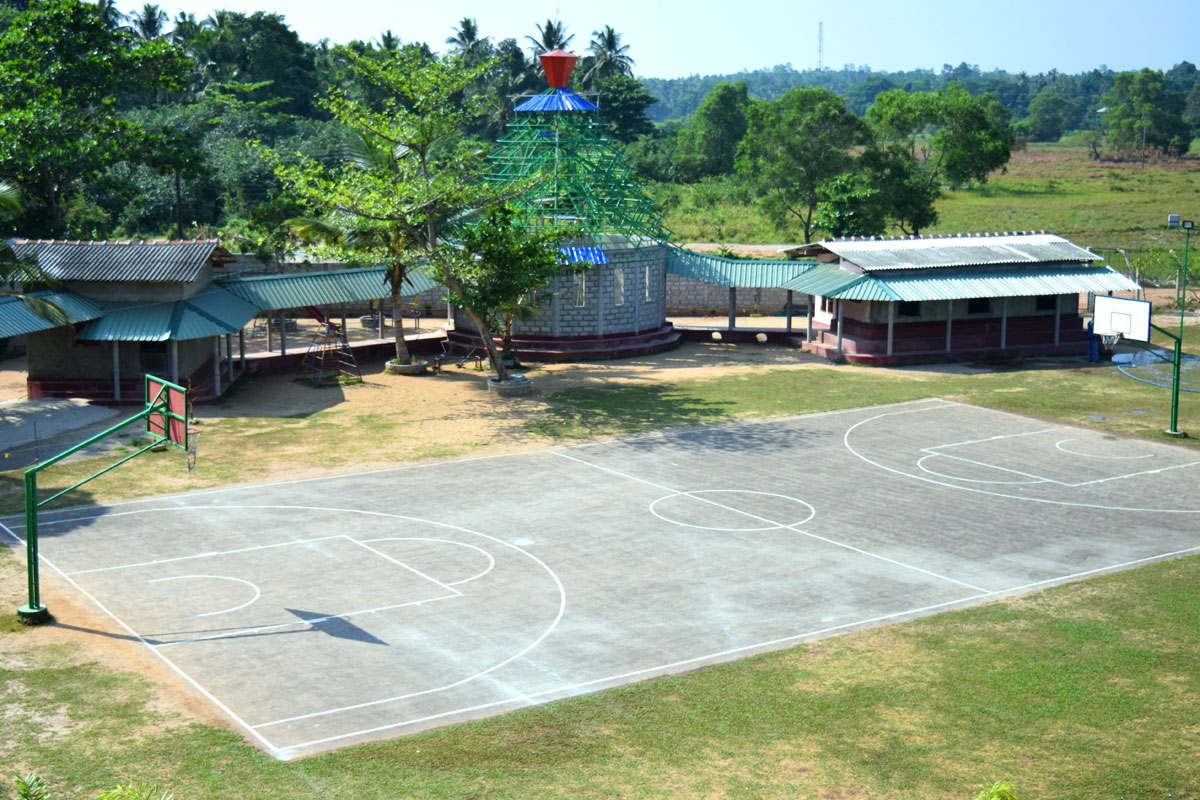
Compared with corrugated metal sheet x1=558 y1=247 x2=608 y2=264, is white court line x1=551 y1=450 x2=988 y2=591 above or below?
below

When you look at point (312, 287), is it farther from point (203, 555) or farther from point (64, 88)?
point (203, 555)

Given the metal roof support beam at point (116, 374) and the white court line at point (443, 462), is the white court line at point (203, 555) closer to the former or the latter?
the white court line at point (443, 462)

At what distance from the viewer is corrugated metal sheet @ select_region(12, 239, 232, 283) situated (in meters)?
41.7

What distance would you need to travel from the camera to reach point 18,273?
38.5 metres

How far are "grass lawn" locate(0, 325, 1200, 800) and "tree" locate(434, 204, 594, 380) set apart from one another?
844 inches

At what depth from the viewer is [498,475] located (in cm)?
3394

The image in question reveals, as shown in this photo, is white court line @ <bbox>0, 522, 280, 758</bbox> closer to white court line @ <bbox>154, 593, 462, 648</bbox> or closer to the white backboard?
white court line @ <bbox>154, 593, 462, 648</bbox>

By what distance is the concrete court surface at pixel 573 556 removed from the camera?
20.8 m

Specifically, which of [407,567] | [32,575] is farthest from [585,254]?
[32,575]

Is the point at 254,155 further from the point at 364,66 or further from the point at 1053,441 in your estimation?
the point at 1053,441

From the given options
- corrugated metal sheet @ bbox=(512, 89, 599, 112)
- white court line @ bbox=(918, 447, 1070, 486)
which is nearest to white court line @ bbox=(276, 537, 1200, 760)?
white court line @ bbox=(918, 447, 1070, 486)

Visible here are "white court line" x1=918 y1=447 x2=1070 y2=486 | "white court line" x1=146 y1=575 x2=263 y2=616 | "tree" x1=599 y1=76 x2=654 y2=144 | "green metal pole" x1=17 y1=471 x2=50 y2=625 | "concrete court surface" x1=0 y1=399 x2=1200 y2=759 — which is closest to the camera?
"concrete court surface" x1=0 y1=399 x2=1200 y2=759

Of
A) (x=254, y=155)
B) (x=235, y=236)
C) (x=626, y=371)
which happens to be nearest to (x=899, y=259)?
(x=626, y=371)

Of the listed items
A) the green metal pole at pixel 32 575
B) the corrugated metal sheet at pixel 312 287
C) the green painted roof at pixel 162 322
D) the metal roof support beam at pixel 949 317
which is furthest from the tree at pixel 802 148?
the green metal pole at pixel 32 575
